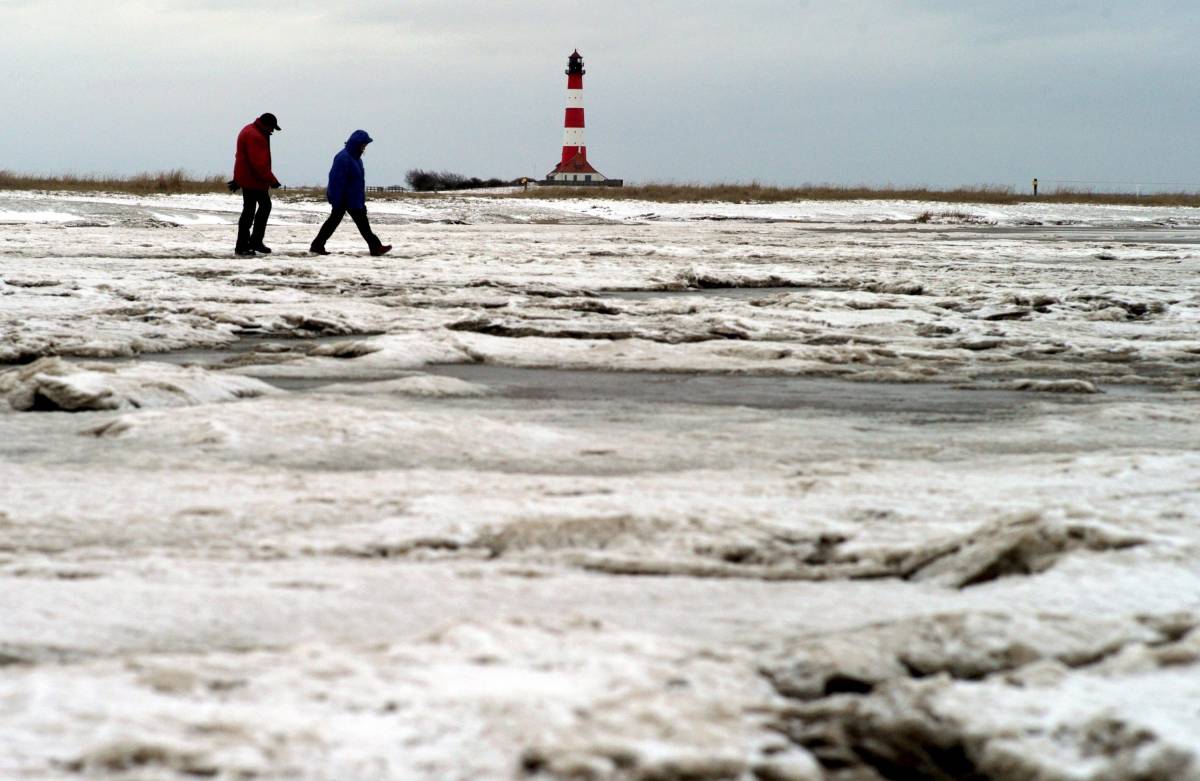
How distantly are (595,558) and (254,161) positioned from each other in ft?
30.3

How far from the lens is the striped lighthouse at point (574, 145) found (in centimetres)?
5400

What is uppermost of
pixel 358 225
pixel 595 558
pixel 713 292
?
pixel 358 225

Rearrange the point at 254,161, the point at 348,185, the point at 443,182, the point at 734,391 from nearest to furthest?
the point at 734,391 → the point at 254,161 → the point at 348,185 → the point at 443,182

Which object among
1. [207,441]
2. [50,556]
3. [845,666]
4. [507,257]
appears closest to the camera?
[845,666]

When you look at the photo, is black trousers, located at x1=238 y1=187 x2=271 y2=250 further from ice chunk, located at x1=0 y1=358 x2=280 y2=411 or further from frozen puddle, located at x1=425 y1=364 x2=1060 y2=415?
ice chunk, located at x1=0 y1=358 x2=280 y2=411

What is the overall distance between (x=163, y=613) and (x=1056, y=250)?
41.2ft

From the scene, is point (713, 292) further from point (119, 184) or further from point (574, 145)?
point (574, 145)

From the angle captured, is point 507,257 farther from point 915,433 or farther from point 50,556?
point 50,556

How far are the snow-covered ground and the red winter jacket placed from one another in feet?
18.2

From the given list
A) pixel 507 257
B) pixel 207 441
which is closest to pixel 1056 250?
pixel 507 257

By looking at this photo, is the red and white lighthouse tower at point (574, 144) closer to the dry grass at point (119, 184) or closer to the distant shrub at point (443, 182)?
the distant shrub at point (443, 182)

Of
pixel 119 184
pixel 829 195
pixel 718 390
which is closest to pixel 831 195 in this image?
pixel 829 195

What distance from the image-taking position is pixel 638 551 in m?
2.03

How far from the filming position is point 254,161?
10516 mm
